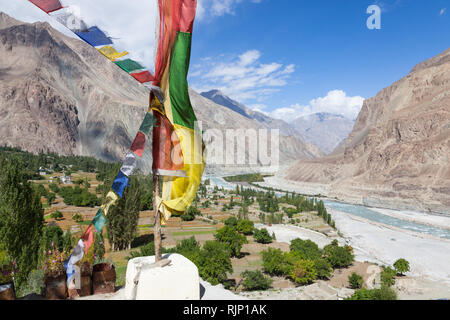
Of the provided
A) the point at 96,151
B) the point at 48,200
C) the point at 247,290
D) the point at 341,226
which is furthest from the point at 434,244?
the point at 96,151

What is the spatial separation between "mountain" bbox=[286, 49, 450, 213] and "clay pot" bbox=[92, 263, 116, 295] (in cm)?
9211

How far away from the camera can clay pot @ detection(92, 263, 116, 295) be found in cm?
870

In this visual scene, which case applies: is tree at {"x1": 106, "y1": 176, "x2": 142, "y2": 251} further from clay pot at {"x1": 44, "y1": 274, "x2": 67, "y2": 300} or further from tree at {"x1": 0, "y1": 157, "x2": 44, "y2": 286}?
clay pot at {"x1": 44, "y1": 274, "x2": 67, "y2": 300}

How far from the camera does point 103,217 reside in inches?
297

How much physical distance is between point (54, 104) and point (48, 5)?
17690cm

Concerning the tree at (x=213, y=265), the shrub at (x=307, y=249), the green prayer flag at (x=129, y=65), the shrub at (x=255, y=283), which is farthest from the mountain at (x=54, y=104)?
the green prayer flag at (x=129, y=65)

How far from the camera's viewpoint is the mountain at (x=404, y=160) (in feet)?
300

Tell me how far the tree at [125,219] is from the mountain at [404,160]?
269ft

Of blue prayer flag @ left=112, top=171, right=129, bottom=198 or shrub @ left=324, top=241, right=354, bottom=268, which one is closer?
blue prayer flag @ left=112, top=171, right=129, bottom=198

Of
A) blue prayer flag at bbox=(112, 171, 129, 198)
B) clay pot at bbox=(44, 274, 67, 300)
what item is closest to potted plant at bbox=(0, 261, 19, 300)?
clay pot at bbox=(44, 274, 67, 300)

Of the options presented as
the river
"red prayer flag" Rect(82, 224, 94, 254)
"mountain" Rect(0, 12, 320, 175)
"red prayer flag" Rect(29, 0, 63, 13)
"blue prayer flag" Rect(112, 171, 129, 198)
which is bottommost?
the river

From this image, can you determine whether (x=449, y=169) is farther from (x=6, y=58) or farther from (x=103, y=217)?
(x=6, y=58)

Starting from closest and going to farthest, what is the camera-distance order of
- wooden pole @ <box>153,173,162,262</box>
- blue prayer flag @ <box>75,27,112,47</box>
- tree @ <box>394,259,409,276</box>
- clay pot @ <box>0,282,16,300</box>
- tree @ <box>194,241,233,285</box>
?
blue prayer flag @ <box>75,27,112,47</box>, clay pot @ <box>0,282,16,300</box>, wooden pole @ <box>153,173,162,262</box>, tree @ <box>194,241,233,285</box>, tree @ <box>394,259,409,276</box>
